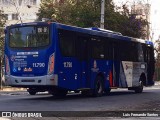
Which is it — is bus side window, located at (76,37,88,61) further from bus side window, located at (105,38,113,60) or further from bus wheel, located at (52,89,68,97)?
bus side window, located at (105,38,113,60)

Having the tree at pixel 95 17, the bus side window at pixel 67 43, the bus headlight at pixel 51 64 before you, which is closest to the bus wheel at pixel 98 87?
the bus side window at pixel 67 43

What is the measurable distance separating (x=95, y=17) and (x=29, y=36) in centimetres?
1888

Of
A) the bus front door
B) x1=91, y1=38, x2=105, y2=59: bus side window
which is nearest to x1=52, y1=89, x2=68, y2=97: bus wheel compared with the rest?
the bus front door

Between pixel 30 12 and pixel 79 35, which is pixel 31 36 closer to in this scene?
pixel 79 35

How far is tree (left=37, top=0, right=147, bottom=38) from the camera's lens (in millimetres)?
37281

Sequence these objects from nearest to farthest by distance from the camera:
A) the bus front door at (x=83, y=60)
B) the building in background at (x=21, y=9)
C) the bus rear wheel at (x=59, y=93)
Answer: the bus front door at (x=83, y=60) < the bus rear wheel at (x=59, y=93) < the building in background at (x=21, y=9)

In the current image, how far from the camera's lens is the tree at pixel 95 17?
37281mm

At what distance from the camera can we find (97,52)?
69.5 feet

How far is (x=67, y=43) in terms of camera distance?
1891 cm

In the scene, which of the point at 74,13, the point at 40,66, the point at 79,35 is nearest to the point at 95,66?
the point at 79,35

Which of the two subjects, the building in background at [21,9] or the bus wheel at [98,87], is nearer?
the bus wheel at [98,87]

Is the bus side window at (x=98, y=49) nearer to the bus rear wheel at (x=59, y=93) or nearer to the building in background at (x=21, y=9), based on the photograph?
the bus rear wheel at (x=59, y=93)

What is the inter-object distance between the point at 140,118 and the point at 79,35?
25.3 ft

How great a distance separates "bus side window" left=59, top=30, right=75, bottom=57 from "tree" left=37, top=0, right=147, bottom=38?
1773 cm
